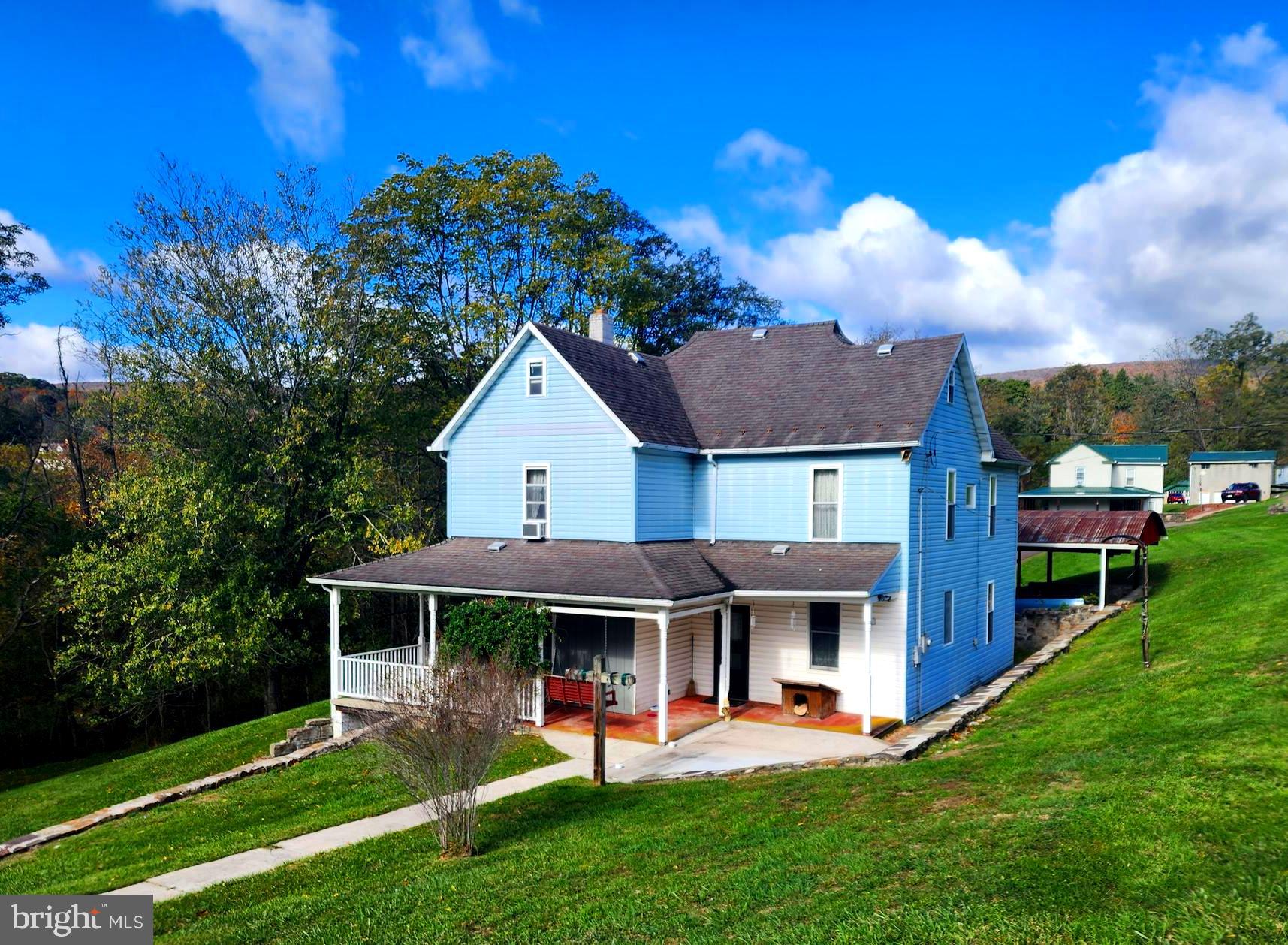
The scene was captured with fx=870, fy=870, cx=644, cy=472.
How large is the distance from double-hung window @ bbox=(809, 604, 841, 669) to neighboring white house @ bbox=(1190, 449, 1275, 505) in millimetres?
53911

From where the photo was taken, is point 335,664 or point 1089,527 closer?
point 335,664

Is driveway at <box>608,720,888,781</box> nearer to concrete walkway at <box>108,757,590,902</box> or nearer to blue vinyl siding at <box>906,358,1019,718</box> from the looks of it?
→ concrete walkway at <box>108,757,590,902</box>

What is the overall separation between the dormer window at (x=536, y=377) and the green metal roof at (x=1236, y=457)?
5847 centimetres

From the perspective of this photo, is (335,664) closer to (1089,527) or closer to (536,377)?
(536,377)

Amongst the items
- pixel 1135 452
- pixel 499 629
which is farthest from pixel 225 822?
pixel 1135 452

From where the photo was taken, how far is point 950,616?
19703 mm

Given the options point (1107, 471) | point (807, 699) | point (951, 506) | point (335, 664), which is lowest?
point (807, 699)

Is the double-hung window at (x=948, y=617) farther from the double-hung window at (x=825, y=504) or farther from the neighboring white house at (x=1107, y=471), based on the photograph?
the neighboring white house at (x=1107, y=471)

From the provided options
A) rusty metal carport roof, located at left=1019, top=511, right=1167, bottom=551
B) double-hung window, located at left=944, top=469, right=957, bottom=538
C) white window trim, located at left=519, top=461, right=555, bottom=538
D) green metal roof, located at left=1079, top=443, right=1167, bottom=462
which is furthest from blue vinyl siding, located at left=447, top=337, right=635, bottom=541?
green metal roof, located at left=1079, top=443, right=1167, bottom=462

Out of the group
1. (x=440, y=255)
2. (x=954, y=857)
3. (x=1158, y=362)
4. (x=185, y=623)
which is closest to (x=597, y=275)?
Result: (x=440, y=255)

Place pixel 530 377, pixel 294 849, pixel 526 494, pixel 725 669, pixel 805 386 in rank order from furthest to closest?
pixel 805 386 → pixel 526 494 → pixel 530 377 → pixel 725 669 → pixel 294 849

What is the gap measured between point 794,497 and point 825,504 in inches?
26.6

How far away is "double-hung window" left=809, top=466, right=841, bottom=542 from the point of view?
18.0m

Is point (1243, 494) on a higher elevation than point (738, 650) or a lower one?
higher
